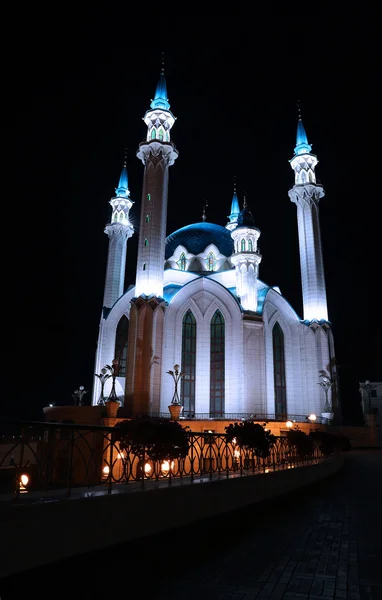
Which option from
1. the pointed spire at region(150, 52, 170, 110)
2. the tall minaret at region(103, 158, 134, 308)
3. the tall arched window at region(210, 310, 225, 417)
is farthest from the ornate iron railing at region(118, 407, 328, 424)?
the pointed spire at region(150, 52, 170, 110)

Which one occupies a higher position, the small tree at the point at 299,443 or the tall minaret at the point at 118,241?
the tall minaret at the point at 118,241

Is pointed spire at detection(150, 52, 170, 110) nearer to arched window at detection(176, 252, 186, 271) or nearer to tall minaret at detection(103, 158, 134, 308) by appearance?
tall minaret at detection(103, 158, 134, 308)

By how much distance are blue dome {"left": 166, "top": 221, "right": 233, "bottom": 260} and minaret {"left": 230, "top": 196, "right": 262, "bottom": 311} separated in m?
7.09

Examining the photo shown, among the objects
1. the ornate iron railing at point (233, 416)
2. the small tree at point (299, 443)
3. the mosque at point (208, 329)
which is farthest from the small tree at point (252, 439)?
the mosque at point (208, 329)

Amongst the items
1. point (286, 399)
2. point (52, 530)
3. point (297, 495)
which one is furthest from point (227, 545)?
point (286, 399)

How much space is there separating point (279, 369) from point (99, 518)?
1259 inches

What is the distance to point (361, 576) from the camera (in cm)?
451

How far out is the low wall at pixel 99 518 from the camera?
14.0ft

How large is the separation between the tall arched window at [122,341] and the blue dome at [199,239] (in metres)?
10.2

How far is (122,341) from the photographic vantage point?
36469mm

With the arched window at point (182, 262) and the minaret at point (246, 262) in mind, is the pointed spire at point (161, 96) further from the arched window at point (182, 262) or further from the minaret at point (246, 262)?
the arched window at point (182, 262)

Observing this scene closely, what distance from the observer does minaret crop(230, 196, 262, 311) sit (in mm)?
34312

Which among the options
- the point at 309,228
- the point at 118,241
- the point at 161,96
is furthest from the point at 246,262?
the point at 161,96

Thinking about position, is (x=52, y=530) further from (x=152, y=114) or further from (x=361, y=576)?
(x=152, y=114)
